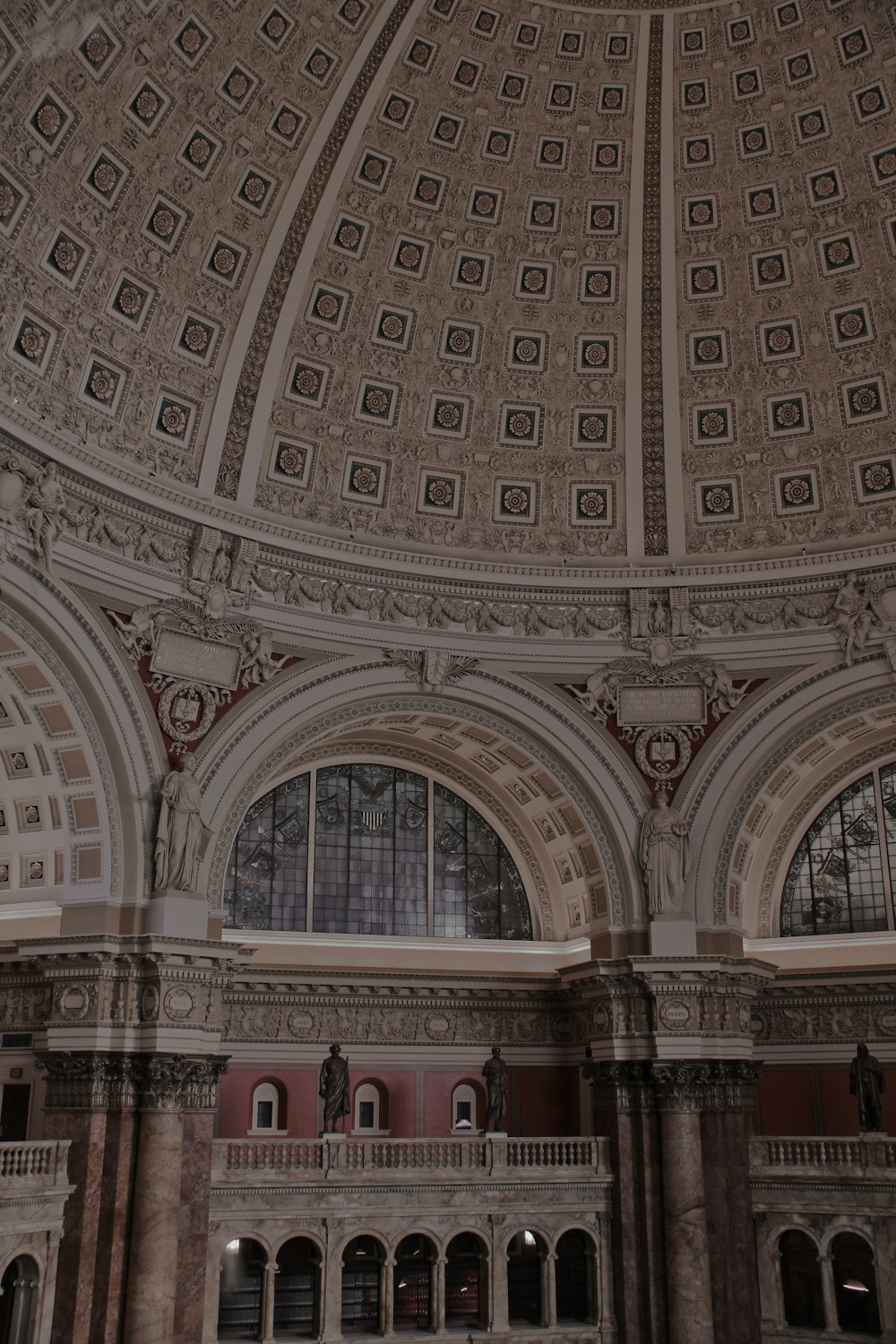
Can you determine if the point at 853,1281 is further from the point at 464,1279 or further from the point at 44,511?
the point at 44,511

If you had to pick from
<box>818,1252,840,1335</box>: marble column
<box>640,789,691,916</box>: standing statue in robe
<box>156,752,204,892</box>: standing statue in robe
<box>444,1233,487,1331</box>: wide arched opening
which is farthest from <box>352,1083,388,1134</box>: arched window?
<box>818,1252,840,1335</box>: marble column

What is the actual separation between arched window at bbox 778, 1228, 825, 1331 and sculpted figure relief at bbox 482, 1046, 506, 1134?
6.22 m

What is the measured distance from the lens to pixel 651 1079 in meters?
26.2

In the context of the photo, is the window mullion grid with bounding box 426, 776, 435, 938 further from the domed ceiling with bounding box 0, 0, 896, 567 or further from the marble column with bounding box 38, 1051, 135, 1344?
the marble column with bounding box 38, 1051, 135, 1344

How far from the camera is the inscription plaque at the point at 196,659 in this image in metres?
24.9

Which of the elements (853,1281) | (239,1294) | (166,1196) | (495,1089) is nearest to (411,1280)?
(239,1294)

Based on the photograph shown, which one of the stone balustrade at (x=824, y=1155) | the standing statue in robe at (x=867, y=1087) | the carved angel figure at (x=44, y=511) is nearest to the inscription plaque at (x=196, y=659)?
the carved angel figure at (x=44, y=511)

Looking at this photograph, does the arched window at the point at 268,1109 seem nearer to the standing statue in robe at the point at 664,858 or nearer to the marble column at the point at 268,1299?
the marble column at the point at 268,1299

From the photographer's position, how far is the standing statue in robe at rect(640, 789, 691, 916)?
26969 mm

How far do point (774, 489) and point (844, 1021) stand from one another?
11897mm

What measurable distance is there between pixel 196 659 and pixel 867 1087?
1563 centimetres

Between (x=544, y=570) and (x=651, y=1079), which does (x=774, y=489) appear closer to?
(x=544, y=570)

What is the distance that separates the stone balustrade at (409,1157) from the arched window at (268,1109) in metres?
2.58

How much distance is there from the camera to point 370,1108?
29016 mm
